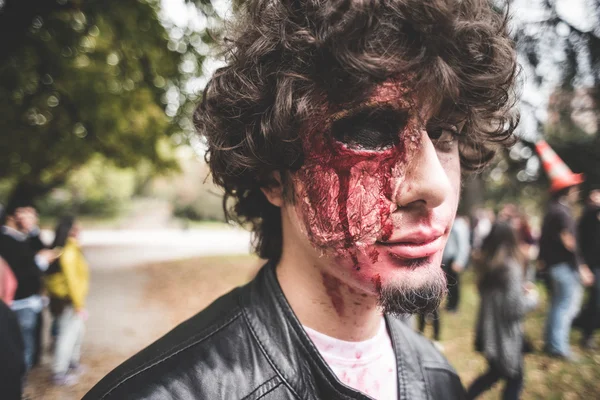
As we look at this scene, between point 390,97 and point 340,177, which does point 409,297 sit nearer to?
point 340,177

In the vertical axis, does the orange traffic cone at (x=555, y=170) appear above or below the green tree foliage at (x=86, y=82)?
below

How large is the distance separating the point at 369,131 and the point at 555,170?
3510mm

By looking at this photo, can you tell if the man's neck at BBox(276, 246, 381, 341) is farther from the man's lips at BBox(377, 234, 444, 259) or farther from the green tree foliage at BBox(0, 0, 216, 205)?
the green tree foliage at BBox(0, 0, 216, 205)

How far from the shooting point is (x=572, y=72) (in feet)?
9.60

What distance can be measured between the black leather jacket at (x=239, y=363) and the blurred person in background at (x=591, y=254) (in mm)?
5292

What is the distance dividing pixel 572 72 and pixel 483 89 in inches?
89.7

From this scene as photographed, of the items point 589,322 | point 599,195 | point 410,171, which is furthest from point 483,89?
point 589,322

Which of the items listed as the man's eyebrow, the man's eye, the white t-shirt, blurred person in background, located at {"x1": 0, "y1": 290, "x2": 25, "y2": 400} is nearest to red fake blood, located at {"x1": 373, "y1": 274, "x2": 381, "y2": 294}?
the white t-shirt

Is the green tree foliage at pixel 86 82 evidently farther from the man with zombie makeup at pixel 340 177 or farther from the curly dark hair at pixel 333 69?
the man with zombie makeup at pixel 340 177

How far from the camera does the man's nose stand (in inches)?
44.8

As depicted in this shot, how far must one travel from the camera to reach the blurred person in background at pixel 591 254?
5245mm

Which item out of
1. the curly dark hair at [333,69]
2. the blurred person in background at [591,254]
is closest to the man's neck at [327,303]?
the curly dark hair at [333,69]

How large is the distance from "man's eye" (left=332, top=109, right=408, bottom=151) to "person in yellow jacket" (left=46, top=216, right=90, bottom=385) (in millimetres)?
4939

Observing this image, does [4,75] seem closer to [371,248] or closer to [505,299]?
[371,248]
